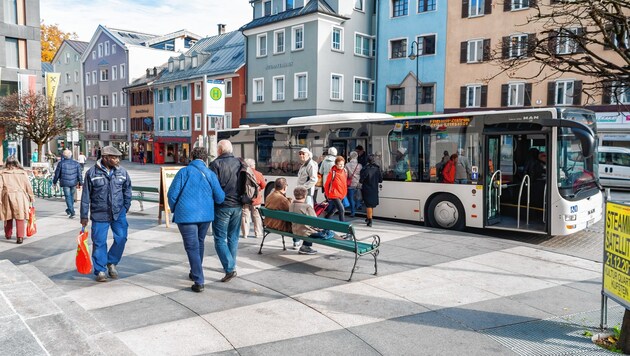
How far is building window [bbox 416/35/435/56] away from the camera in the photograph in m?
35.2

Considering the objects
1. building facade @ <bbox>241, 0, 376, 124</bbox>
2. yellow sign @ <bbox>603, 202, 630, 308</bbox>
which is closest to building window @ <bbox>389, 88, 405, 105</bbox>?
building facade @ <bbox>241, 0, 376, 124</bbox>

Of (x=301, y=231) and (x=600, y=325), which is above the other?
(x=301, y=231)

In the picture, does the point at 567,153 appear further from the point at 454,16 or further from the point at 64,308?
the point at 454,16

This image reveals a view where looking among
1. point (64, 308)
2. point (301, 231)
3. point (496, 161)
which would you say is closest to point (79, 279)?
point (64, 308)

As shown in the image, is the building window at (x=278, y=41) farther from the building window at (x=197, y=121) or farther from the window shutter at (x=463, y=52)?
the building window at (x=197, y=121)

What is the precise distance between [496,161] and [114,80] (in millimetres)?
59479

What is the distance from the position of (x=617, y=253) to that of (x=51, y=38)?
234ft

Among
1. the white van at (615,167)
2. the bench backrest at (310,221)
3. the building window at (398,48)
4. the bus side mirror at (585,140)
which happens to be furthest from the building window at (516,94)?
the bench backrest at (310,221)

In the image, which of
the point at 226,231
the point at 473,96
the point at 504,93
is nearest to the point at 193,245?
the point at 226,231

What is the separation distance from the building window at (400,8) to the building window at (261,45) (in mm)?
9936

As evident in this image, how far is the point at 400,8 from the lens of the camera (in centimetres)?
3694

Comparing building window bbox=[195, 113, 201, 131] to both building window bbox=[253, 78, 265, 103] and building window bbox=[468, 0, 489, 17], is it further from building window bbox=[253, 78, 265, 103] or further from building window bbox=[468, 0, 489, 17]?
building window bbox=[468, 0, 489, 17]

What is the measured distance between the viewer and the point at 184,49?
65.6m

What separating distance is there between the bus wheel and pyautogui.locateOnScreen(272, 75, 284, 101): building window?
91.8ft
